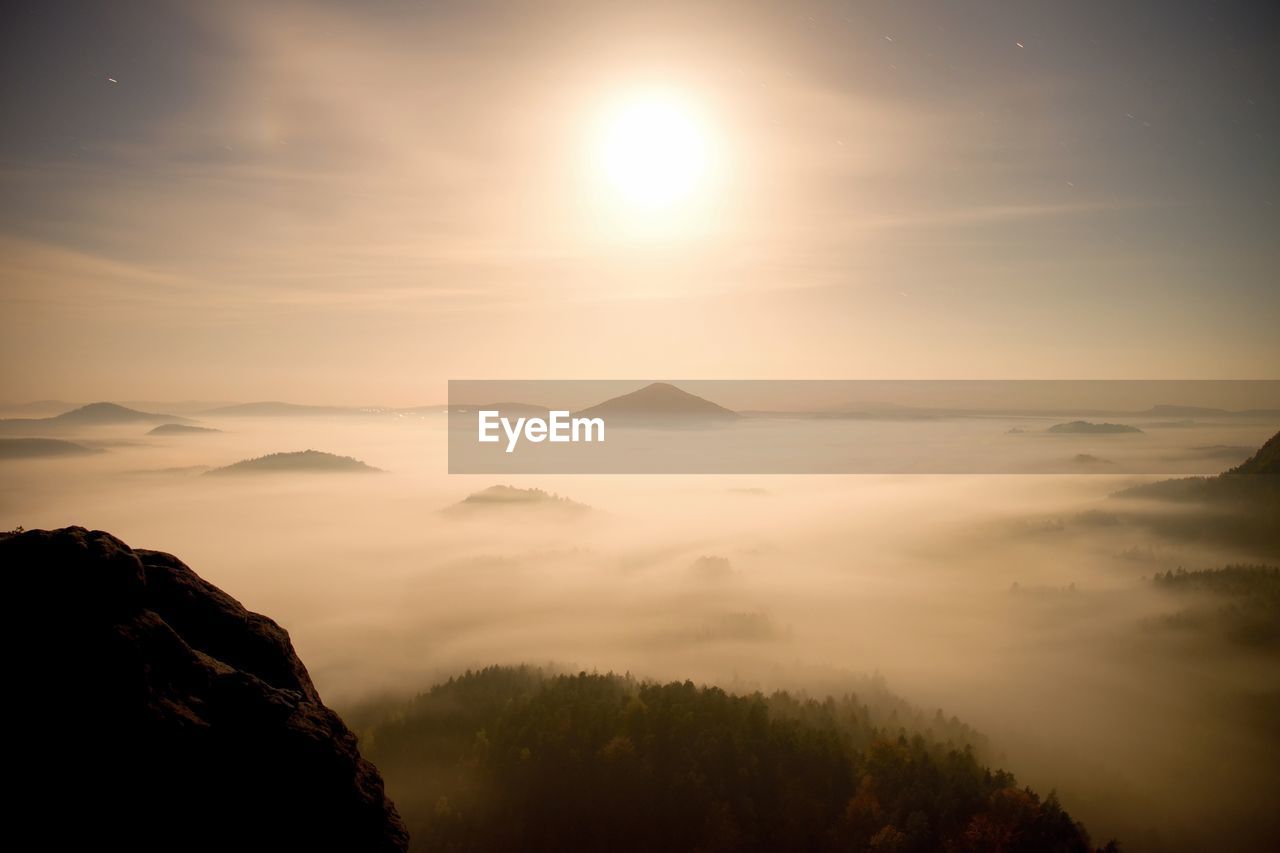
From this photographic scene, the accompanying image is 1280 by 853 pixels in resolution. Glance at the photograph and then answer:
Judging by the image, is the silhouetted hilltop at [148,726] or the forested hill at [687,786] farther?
the forested hill at [687,786]

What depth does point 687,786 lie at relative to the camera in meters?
93.2

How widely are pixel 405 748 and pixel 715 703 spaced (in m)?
50.6

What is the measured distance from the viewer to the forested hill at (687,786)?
86875 mm

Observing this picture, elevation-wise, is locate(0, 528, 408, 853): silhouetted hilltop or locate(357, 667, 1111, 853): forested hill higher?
locate(0, 528, 408, 853): silhouetted hilltop

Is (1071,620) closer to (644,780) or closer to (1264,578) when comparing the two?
(1264,578)

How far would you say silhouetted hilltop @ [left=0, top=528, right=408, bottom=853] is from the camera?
10.2 metres

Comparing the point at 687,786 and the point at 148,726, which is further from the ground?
the point at 148,726

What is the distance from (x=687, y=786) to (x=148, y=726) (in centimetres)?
9565

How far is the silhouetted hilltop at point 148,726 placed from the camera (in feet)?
33.3

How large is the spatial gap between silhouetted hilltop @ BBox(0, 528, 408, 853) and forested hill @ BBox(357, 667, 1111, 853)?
89166 millimetres

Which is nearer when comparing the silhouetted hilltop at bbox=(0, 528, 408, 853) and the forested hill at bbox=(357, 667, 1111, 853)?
the silhouetted hilltop at bbox=(0, 528, 408, 853)

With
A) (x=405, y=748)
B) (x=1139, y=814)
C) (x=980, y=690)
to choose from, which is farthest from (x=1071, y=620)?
(x=405, y=748)

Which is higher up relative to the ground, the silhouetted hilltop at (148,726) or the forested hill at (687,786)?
the silhouetted hilltop at (148,726)

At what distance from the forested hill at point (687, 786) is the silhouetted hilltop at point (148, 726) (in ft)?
293
